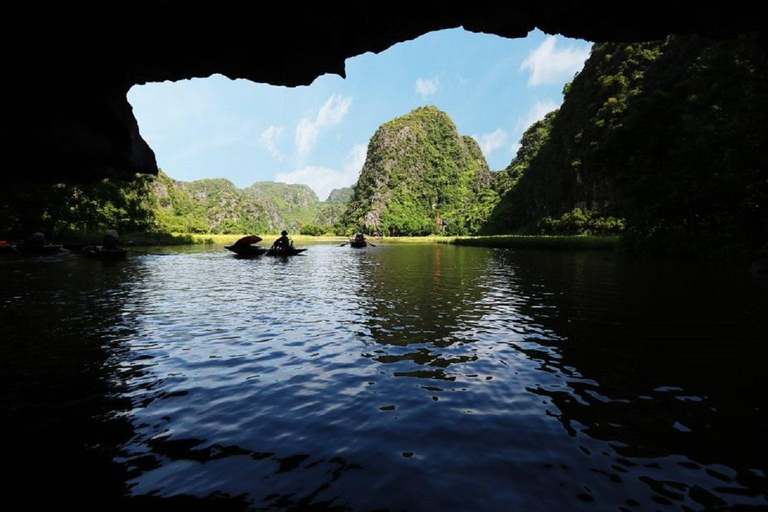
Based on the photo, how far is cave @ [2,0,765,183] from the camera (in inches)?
326

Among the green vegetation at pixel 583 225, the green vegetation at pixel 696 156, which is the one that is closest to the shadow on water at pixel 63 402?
the green vegetation at pixel 696 156

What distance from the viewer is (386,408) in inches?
237

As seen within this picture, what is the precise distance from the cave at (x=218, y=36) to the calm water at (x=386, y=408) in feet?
20.3

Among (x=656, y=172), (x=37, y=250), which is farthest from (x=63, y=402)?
(x=656, y=172)

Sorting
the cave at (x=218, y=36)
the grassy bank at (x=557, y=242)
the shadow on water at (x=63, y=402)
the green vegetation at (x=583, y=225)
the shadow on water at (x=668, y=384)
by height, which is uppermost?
the cave at (x=218, y=36)

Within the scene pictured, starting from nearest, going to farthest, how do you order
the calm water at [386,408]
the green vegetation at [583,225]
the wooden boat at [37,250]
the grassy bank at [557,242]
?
the calm water at [386,408], the wooden boat at [37,250], the grassy bank at [557,242], the green vegetation at [583,225]

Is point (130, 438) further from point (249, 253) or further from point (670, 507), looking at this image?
point (249, 253)

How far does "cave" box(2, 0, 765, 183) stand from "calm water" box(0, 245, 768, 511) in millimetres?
6190

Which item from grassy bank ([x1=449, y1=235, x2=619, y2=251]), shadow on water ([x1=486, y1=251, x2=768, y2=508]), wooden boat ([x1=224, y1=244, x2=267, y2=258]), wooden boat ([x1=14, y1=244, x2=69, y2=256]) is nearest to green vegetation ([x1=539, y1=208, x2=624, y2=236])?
grassy bank ([x1=449, y1=235, x2=619, y2=251])

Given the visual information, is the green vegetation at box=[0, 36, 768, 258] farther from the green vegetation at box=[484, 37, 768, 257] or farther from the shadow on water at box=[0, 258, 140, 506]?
the shadow on water at box=[0, 258, 140, 506]

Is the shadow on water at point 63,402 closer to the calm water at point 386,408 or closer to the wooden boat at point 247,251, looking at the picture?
the calm water at point 386,408

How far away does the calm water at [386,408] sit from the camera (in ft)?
13.1

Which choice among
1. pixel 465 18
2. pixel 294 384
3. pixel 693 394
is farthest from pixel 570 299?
pixel 294 384

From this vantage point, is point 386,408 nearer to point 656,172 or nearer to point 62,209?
point 656,172
